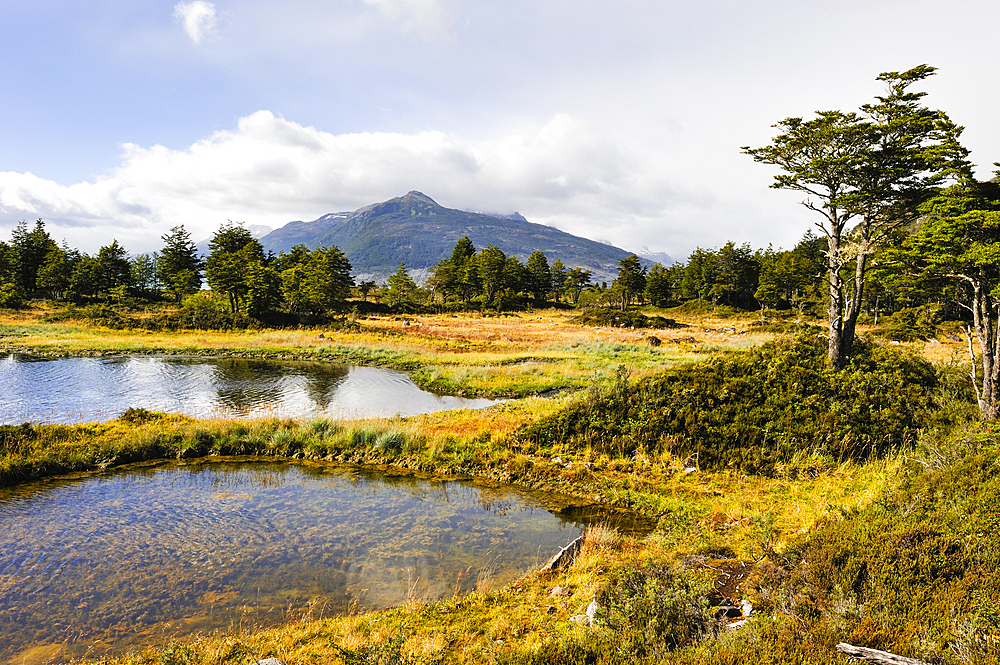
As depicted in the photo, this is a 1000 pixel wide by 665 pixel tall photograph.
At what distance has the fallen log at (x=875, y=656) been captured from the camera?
5.03 metres

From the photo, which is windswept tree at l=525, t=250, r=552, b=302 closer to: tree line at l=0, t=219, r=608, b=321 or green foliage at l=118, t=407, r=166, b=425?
tree line at l=0, t=219, r=608, b=321

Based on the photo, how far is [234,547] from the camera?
36.1 ft

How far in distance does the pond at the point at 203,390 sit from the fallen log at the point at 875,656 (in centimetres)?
1916

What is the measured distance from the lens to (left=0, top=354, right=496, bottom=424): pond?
932 inches

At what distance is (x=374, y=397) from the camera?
28906 mm

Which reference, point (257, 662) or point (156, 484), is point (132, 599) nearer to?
point (257, 662)

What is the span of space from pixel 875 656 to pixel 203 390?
32.3 m

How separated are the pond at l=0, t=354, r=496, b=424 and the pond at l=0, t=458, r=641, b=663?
321 inches

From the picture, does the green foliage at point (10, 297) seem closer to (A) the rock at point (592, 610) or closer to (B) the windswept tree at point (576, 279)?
(A) the rock at point (592, 610)

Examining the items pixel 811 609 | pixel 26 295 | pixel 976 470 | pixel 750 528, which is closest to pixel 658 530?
pixel 750 528

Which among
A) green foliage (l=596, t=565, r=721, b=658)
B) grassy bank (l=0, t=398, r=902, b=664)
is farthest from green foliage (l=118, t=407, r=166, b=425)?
green foliage (l=596, t=565, r=721, b=658)

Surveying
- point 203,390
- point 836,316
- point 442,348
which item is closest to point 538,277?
point 442,348

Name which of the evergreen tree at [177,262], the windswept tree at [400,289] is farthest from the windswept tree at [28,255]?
the windswept tree at [400,289]

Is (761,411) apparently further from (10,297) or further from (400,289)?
(400,289)
